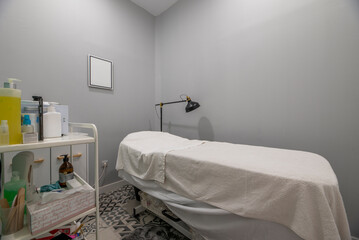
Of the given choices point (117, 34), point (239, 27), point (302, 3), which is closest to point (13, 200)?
point (117, 34)

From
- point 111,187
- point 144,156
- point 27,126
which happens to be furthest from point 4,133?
point 111,187

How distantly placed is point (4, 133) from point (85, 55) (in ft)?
4.79

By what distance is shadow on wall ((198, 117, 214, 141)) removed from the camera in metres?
1.87

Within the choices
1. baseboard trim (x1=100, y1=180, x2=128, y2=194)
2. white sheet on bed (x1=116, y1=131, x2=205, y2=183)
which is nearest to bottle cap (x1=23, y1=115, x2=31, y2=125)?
white sheet on bed (x1=116, y1=131, x2=205, y2=183)

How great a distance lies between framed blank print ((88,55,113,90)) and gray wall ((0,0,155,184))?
61 millimetres

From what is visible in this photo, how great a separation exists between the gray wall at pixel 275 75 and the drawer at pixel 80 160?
126 cm

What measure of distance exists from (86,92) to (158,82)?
43.5 inches

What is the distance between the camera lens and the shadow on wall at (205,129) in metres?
1.87

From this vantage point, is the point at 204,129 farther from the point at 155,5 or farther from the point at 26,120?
the point at 155,5

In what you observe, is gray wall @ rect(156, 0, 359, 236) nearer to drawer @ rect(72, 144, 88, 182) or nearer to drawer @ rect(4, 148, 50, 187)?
drawer @ rect(72, 144, 88, 182)

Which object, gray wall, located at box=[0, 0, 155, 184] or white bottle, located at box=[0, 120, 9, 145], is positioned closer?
white bottle, located at box=[0, 120, 9, 145]

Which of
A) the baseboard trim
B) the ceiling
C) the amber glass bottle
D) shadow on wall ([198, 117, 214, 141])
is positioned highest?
the ceiling

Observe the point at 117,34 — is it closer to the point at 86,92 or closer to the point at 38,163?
the point at 86,92

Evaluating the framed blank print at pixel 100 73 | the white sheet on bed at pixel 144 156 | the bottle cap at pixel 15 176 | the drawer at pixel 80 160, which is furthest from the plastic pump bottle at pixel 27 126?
the framed blank print at pixel 100 73
